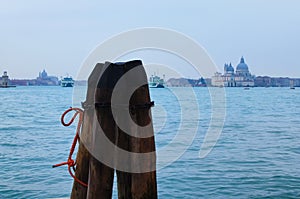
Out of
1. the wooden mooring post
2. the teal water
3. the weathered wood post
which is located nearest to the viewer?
the wooden mooring post

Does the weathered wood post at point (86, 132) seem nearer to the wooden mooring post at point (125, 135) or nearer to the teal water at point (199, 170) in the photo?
the wooden mooring post at point (125, 135)

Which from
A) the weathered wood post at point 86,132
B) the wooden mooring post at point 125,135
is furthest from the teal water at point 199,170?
the wooden mooring post at point 125,135

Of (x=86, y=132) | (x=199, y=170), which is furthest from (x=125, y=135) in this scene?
(x=199, y=170)

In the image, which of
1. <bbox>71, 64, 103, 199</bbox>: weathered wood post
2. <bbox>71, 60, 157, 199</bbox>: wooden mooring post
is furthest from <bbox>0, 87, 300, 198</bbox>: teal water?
<bbox>71, 60, 157, 199</bbox>: wooden mooring post

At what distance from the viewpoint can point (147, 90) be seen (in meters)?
3.99

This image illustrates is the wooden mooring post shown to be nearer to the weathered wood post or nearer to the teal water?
the weathered wood post

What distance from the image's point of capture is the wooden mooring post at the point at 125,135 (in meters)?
3.91

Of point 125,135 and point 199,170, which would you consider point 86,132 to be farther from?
point 199,170

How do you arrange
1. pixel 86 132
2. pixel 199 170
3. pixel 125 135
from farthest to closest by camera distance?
1. pixel 199 170
2. pixel 86 132
3. pixel 125 135

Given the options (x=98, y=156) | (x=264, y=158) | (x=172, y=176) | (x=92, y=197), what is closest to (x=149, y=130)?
(x=98, y=156)

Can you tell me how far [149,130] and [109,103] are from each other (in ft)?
1.56

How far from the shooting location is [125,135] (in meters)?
3.96

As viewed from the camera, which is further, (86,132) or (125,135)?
(86,132)

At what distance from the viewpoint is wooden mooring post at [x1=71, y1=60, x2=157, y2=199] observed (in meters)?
3.91
